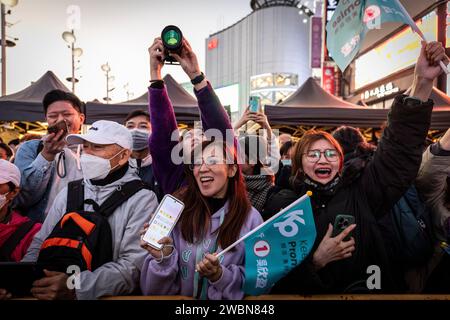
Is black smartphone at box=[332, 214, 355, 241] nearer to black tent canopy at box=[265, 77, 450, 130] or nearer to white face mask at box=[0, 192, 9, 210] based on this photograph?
white face mask at box=[0, 192, 9, 210]

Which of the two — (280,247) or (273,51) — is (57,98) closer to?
(280,247)

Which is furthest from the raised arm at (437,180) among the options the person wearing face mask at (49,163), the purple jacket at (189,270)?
the person wearing face mask at (49,163)

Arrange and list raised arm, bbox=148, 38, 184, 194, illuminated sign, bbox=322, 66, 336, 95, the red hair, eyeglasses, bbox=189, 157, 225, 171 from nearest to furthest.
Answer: the red hair → eyeglasses, bbox=189, 157, 225, 171 → raised arm, bbox=148, 38, 184, 194 → illuminated sign, bbox=322, 66, 336, 95

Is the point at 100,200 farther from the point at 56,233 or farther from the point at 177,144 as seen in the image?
the point at 177,144

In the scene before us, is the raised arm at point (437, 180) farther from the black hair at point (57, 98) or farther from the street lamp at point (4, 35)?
the street lamp at point (4, 35)

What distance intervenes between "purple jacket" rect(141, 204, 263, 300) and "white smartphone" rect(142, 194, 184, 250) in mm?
183

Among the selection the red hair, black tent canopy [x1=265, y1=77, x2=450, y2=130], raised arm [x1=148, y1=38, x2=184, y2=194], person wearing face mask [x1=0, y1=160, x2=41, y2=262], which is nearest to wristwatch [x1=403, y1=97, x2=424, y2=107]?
the red hair

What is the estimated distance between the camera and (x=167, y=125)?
2.09 meters

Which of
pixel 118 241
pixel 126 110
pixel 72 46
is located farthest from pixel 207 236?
pixel 72 46

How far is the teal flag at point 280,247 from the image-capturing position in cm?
151

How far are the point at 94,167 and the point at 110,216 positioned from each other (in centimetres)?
32

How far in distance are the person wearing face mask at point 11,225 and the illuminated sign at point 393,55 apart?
11768 mm

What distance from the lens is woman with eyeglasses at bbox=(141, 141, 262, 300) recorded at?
5.07 feet

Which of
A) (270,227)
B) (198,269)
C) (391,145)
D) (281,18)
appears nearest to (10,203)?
(198,269)
